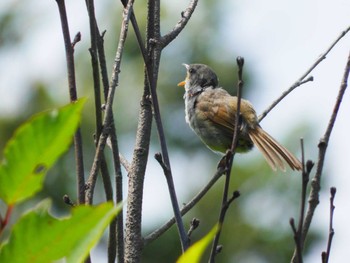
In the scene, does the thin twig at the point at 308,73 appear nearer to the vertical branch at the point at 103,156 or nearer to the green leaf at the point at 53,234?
the vertical branch at the point at 103,156

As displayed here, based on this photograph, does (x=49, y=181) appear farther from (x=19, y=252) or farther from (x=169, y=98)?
(x=19, y=252)

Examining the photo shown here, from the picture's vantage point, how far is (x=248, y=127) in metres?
5.37

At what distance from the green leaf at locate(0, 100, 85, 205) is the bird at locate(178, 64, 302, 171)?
378cm

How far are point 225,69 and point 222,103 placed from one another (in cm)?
1055

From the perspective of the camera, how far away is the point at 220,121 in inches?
226

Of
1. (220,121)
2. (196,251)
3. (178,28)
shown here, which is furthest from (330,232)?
(220,121)

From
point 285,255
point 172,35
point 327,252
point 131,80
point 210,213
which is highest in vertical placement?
point 172,35

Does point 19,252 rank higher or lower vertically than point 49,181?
higher

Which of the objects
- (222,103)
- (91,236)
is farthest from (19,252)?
(222,103)

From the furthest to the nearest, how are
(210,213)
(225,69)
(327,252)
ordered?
(225,69)
(210,213)
(327,252)

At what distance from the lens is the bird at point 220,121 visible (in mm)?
4930

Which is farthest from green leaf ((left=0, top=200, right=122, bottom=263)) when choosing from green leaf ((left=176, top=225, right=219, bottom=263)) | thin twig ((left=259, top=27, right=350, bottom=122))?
thin twig ((left=259, top=27, right=350, bottom=122))

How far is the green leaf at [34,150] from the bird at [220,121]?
12.4 ft

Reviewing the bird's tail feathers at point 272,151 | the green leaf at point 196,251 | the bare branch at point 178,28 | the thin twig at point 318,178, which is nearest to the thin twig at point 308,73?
the bare branch at point 178,28
